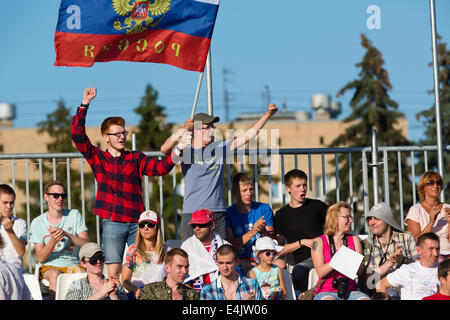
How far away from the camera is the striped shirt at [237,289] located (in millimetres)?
6950

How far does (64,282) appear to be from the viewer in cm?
720

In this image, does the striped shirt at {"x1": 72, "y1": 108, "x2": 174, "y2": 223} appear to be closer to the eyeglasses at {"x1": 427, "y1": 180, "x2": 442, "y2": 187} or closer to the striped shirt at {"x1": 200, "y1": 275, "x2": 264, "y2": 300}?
the striped shirt at {"x1": 200, "y1": 275, "x2": 264, "y2": 300}

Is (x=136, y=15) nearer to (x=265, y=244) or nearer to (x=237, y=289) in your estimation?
(x=265, y=244)

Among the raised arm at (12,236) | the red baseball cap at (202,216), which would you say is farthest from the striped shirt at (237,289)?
the raised arm at (12,236)

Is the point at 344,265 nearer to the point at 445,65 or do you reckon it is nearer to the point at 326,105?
the point at 445,65

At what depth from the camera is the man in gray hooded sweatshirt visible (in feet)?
25.1

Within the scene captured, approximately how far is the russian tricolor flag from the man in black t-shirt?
5.54 ft

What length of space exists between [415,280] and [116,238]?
284 centimetres

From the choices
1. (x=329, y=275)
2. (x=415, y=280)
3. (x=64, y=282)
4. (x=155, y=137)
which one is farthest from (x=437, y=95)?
(x=155, y=137)

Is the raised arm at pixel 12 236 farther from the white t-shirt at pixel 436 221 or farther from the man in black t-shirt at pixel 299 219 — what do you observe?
the white t-shirt at pixel 436 221

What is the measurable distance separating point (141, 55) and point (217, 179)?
66.2 inches

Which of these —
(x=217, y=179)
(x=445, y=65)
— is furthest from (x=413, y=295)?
(x=445, y=65)

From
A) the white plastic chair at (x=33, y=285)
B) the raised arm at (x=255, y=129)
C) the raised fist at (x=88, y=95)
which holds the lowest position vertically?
the white plastic chair at (x=33, y=285)

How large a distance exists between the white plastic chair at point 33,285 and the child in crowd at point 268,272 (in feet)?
6.16
